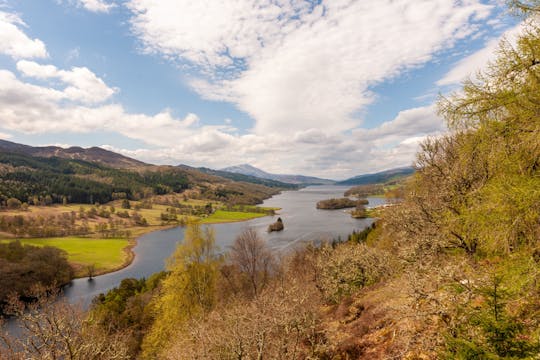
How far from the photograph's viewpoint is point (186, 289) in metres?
22.1

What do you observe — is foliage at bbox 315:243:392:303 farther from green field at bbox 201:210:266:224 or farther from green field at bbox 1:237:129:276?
green field at bbox 201:210:266:224

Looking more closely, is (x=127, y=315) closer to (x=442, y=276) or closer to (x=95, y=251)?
(x=442, y=276)

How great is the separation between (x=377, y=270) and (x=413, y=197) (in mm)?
10264

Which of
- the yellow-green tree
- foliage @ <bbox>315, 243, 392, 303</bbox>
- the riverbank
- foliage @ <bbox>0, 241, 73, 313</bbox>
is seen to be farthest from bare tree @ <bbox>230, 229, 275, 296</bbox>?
the riverbank

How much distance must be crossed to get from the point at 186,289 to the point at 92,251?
71.7 metres

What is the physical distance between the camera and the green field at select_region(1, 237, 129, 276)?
220 ft

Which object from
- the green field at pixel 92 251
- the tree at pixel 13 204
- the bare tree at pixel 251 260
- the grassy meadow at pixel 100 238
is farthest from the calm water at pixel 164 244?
the tree at pixel 13 204

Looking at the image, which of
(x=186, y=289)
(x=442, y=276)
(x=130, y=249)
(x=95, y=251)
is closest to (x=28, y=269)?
(x=95, y=251)

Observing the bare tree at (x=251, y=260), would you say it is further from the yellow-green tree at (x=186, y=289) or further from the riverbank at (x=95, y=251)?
the riverbank at (x=95, y=251)

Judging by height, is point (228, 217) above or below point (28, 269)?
below

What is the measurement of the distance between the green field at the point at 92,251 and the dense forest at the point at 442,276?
58.6m

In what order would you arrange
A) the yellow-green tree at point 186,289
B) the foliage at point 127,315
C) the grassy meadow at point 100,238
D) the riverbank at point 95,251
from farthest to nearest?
the grassy meadow at point 100,238 < the riverbank at point 95,251 < the foliage at point 127,315 < the yellow-green tree at point 186,289

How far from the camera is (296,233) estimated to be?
90000mm

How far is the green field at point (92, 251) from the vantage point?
2635 inches
